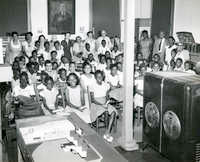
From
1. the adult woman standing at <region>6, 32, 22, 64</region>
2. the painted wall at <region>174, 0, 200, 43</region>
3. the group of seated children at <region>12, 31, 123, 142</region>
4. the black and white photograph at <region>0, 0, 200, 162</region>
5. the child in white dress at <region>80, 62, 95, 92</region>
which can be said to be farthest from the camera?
the painted wall at <region>174, 0, 200, 43</region>

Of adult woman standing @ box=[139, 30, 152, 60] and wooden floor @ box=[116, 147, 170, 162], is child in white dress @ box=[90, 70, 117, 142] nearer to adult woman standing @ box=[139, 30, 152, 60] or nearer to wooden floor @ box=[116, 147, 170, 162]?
wooden floor @ box=[116, 147, 170, 162]

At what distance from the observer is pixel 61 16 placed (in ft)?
43.3

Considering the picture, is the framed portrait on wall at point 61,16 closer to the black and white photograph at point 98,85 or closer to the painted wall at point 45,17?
the black and white photograph at point 98,85

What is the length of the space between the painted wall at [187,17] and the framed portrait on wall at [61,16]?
4.59 meters

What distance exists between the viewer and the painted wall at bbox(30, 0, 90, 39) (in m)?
12.6

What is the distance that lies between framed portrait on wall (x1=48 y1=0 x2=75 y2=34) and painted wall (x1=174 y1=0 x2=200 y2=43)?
459cm

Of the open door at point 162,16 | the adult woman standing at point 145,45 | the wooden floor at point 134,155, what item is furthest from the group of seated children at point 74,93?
the open door at point 162,16

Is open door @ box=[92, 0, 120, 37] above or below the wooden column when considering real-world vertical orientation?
above

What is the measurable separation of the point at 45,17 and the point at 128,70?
7.56 metres

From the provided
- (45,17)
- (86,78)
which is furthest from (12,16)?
(86,78)

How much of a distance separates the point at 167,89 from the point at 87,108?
6.72ft

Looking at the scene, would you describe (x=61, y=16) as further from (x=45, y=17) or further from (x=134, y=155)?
(x=134, y=155)

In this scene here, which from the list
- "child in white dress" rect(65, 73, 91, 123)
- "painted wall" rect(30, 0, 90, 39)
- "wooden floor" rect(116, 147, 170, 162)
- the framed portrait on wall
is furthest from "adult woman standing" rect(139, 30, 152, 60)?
"wooden floor" rect(116, 147, 170, 162)

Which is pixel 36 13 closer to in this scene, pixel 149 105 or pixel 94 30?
pixel 94 30
